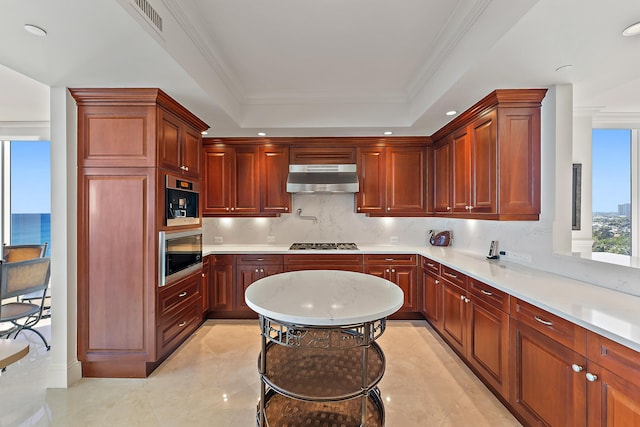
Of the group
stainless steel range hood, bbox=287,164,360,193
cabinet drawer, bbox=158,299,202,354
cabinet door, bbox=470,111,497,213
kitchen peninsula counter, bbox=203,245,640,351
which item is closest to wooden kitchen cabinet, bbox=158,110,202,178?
stainless steel range hood, bbox=287,164,360,193

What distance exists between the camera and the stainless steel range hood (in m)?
3.66

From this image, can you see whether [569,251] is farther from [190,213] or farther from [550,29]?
[190,213]

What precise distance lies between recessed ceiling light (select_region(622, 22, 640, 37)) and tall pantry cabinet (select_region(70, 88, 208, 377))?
3254mm

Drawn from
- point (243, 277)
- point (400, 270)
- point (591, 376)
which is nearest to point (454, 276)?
point (400, 270)

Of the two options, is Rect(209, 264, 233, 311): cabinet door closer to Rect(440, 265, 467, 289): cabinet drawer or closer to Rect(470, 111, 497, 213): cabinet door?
Rect(440, 265, 467, 289): cabinet drawer

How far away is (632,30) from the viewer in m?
1.57

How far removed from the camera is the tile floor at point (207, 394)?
1.91m

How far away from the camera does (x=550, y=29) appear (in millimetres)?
1567

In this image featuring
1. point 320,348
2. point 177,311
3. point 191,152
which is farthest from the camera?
point 191,152

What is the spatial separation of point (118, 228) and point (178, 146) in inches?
37.6

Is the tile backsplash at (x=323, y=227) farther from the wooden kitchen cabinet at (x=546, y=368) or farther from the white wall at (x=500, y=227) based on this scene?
the wooden kitchen cabinet at (x=546, y=368)

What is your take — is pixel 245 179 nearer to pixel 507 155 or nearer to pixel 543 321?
A: pixel 507 155

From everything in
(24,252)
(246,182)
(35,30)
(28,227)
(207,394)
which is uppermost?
(35,30)

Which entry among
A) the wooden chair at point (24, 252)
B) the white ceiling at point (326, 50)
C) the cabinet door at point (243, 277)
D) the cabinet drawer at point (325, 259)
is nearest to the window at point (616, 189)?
the white ceiling at point (326, 50)
